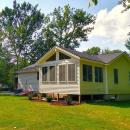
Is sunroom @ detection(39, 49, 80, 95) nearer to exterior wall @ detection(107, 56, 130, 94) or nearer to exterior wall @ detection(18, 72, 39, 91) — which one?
exterior wall @ detection(107, 56, 130, 94)

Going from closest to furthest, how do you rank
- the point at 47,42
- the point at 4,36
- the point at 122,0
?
the point at 122,0 → the point at 4,36 → the point at 47,42

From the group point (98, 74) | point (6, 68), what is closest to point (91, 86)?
point (98, 74)

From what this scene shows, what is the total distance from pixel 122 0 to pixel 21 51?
36485 millimetres

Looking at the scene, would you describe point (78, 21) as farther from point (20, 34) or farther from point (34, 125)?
point (34, 125)

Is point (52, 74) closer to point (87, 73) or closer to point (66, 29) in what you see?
point (87, 73)

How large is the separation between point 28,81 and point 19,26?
23.2 metres

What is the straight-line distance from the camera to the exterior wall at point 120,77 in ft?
98.7

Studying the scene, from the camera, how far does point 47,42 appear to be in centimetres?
6412

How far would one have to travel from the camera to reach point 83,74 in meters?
26.5

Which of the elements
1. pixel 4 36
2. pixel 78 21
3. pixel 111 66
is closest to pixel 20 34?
pixel 4 36

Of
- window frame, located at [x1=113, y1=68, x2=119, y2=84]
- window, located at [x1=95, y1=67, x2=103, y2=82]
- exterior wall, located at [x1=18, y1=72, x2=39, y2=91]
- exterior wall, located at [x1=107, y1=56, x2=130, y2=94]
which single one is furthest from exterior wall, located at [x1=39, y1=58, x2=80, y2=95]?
exterior wall, located at [x1=18, y1=72, x2=39, y2=91]

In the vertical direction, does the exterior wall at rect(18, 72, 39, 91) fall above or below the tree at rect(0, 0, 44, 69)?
below

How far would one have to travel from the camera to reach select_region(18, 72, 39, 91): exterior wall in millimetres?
40812

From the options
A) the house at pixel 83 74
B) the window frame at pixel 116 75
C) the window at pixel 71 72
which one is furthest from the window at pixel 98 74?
the window at pixel 71 72
